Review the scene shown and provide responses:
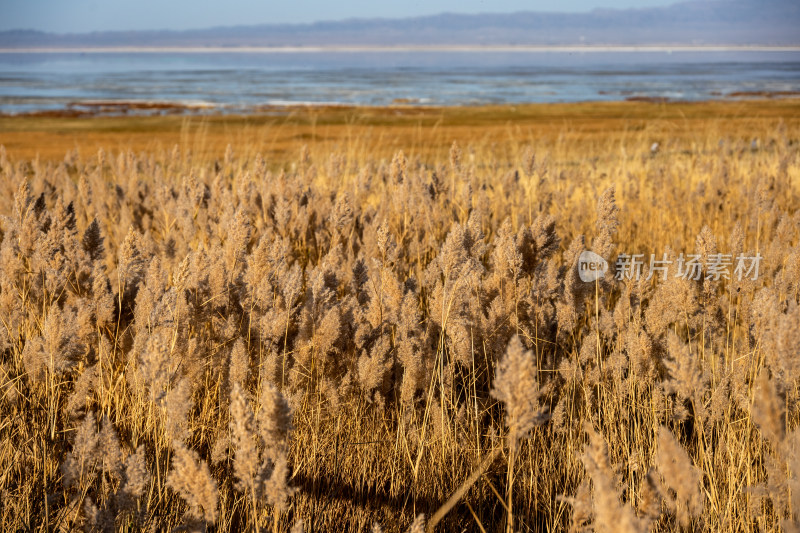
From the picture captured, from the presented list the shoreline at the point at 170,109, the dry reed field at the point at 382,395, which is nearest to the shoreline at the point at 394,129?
the shoreline at the point at 170,109

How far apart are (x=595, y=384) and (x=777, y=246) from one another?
1.38m

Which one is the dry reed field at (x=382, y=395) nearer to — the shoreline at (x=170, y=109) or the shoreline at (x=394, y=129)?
the shoreline at (x=394, y=129)

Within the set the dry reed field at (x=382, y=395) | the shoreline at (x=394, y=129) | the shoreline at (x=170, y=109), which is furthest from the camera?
the shoreline at (x=170, y=109)

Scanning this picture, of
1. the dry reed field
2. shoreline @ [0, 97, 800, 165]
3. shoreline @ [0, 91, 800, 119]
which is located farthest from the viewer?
shoreline @ [0, 91, 800, 119]

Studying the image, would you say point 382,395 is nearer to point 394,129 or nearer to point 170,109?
point 394,129

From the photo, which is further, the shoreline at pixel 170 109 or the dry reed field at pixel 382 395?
the shoreline at pixel 170 109

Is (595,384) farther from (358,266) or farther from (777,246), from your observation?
(777,246)

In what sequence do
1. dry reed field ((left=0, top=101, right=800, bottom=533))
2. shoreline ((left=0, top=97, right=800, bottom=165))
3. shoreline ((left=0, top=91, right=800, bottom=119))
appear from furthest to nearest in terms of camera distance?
shoreline ((left=0, top=91, right=800, bottom=119)) < shoreline ((left=0, top=97, right=800, bottom=165)) < dry reed field ((left=0, top=101, right=800, bottom=533))

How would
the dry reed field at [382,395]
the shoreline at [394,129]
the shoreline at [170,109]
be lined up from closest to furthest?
the dry reed field at [382,395] → the shoreline at [394,129] → the shoreline at [170,109]

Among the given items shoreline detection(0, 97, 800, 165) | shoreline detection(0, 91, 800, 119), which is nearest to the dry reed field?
shoreline detection(0, 97, 800, 165)

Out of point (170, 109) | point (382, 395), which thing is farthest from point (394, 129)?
point (382, 395)

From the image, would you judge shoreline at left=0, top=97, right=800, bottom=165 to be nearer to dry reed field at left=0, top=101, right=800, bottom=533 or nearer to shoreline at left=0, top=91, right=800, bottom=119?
shoreline at left=0, top=91, right=800, bottom=119

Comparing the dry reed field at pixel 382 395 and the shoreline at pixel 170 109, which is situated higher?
the shoreline at pixel 170 109

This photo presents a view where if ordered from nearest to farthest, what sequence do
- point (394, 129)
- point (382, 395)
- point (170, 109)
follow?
1. point (382, 395)
2. point (394, 129)
3. point (170, 109)
